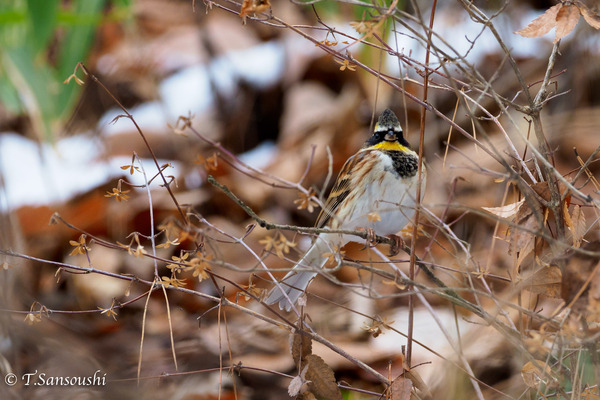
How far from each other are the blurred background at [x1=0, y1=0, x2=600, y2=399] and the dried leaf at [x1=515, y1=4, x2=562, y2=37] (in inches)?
57.5

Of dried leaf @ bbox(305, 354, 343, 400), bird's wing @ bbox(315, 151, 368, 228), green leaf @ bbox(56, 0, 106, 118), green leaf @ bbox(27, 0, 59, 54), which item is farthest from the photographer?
green leaf @ bbox(56, 0, 106, 118)

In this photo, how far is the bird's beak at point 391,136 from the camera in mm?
3438

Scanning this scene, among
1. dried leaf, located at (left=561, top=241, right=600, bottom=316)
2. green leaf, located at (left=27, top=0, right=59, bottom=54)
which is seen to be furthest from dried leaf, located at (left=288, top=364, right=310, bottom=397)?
green leaf, located at (left=27, top=0, right=59, bottom=54)

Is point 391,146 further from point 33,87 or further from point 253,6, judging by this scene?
point 33,87

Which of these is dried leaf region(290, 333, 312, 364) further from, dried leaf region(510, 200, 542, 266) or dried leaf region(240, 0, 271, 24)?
dried leaf region(240, 0, 271, 24)

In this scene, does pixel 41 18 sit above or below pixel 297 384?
above

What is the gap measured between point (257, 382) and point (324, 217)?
107cm

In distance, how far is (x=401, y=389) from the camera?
7.45 feet

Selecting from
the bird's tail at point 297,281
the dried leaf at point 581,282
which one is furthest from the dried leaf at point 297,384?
the dried leaf at point 581,282

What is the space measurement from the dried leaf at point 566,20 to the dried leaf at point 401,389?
110 cm

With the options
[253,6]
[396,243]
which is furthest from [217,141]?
[253,6]

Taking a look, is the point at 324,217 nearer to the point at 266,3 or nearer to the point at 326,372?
the point at 326,372

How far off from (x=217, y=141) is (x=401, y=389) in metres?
3.23

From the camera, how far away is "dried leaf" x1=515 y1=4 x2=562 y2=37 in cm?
195
